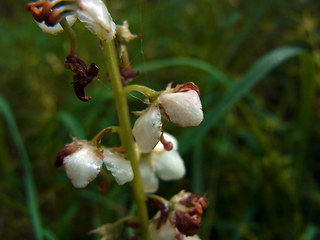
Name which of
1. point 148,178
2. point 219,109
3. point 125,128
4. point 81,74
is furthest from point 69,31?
point 219,109

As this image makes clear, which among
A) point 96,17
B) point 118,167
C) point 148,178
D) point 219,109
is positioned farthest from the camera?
point 219,109

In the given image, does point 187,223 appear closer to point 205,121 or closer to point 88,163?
point 88,163

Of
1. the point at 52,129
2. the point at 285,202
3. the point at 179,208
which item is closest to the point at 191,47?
the point at 52,129

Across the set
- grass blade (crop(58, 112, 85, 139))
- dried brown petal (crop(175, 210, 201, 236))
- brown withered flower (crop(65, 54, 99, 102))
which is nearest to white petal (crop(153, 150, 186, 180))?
dried brown petal (crop(175, 210, 201, 236))

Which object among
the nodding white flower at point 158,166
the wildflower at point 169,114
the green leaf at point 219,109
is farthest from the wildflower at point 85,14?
the green leaf at point 219,109

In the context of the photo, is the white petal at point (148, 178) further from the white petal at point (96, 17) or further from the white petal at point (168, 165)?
the white petal at point (96, 17)

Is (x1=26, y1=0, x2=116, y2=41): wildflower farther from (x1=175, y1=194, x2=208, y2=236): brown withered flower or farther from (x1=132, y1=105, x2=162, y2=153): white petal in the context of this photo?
(x1=175, y1=194, x2=208, y2=236): brown withered flower

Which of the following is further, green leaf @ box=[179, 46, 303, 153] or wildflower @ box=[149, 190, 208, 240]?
green leaf @ box=[179, 46, 303, 153]
